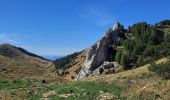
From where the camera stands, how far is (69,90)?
4806 centimetres

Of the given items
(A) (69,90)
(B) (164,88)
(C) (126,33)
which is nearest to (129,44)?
(C) (126,33)

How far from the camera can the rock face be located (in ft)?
323

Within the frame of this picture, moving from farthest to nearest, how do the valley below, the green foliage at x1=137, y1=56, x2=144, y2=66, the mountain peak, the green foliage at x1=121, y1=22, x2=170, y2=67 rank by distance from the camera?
the mountain peak, the green foliage at x1=121, y1=22, x2=170, y2=67, the green foliage at x1=137, y1=56, x2=144, y2=66, the valley below

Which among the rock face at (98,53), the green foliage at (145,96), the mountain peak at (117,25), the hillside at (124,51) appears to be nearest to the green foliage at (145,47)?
the hillside at (124,51)

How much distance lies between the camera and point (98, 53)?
102 metres

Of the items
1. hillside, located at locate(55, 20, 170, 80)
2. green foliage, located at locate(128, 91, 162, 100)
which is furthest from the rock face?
green foliage, located at locate(128, 91, 162, 100)

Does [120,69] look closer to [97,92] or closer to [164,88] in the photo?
[97,92]

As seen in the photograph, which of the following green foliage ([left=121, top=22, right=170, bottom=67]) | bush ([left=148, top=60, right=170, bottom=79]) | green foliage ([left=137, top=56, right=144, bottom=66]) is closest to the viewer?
bush ([left=148, top=60, right=170, bottom=79])

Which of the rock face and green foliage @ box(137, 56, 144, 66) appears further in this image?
the rock face

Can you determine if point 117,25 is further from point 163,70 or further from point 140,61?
point 163,70

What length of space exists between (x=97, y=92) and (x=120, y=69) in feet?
146

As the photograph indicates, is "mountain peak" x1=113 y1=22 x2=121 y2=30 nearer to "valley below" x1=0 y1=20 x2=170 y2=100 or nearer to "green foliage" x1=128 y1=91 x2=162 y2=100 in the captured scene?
"valley below" x1=0 y1=20 x2=170 y2=100

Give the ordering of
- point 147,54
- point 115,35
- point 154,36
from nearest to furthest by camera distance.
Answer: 1. point 147,54
2. point 154,36
3. point 115,35

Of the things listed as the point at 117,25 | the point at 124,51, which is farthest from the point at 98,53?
the point at 117,25
